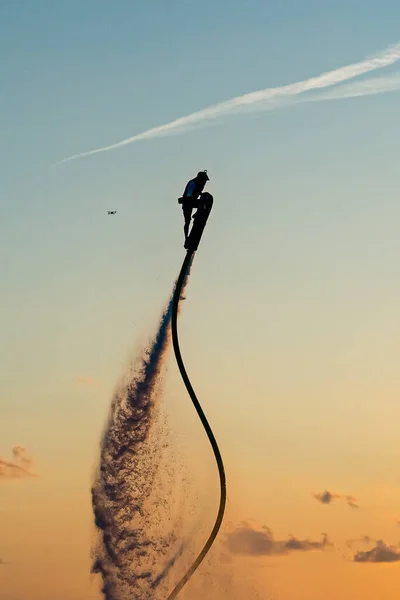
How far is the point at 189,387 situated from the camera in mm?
161625

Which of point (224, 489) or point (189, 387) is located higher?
point (189, 387)

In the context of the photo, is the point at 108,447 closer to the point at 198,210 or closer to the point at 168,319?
the point at 168,319

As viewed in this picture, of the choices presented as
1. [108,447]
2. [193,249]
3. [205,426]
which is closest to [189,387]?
[205,426]

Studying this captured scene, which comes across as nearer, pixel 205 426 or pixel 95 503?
pixel 205 426

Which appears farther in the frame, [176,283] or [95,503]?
[95,503]

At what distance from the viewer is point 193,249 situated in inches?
6117

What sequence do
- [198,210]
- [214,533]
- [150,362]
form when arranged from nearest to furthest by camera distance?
[198,210], [214,533], [150,362]

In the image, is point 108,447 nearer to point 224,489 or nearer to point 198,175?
point 224,489

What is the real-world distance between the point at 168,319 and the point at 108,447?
1730 cm

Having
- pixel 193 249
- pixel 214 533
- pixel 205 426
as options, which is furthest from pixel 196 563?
pixel 193 249

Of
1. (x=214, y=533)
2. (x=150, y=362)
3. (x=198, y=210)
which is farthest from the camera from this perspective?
(x=150, y=362)

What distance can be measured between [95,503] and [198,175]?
155 feet

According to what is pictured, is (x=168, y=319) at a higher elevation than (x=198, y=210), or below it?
below

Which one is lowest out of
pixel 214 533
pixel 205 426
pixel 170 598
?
pixel 170 598
